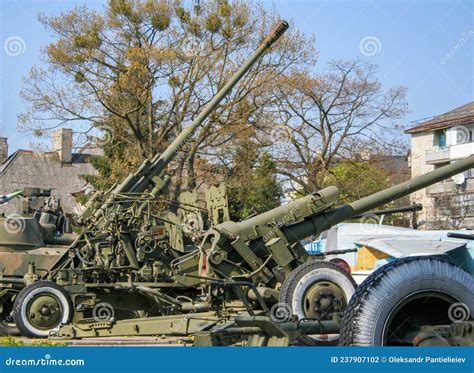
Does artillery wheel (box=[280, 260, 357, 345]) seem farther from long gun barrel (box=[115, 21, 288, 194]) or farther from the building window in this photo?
the building window

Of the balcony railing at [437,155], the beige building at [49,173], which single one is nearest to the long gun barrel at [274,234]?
the balcony railing at [437,155]

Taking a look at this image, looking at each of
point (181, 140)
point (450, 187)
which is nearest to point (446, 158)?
point (181, 140)

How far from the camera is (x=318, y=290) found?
9.70 metres

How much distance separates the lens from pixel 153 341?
7723mm

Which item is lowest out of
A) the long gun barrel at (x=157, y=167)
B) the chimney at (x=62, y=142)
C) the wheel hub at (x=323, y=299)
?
the wheel hub at (x=323, y=299)

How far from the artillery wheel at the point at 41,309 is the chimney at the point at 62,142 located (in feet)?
44.7

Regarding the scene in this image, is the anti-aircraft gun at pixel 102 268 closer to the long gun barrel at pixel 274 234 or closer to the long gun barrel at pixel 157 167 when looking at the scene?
the long gun barrel at pixel 157 167

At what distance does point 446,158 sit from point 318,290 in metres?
10.3

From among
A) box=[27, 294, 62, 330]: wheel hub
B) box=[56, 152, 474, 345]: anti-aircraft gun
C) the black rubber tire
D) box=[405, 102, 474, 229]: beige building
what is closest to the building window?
box=[405, 102, 474, 229]: beige building

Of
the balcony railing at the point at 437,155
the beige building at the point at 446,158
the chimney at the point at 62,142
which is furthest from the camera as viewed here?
the chimney at the point at 62,142

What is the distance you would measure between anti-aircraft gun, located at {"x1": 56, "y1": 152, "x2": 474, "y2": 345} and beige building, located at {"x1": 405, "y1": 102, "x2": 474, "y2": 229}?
5.21 metres

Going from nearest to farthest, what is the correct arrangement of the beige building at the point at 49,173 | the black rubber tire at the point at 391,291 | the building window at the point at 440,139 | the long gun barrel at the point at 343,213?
1. the black rubber tire at the point at 391,291
2. the long gun barrel at the point at 343,213
3. the building window at the point at 440,139
4. the beige building at the point at 49,173

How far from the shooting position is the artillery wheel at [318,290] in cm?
959

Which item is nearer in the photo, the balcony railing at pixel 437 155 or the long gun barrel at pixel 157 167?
the long gun barrel at pixel 157 167
